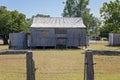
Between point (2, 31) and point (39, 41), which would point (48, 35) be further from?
point (2, 31)

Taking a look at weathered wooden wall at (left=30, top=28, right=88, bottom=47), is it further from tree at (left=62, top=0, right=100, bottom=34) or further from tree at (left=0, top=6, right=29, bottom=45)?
tree at (left=62, top=0, right=100, bottom=34)

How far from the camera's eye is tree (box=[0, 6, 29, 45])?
62.0m

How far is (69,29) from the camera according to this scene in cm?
4572

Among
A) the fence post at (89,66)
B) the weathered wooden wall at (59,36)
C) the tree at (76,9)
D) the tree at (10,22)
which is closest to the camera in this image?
the fence post at (89,66)

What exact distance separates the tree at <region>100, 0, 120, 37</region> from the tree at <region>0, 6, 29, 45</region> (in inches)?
642

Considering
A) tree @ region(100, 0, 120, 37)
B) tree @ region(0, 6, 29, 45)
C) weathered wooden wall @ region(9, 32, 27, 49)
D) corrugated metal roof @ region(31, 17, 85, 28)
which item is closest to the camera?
corrugated metal roof @ region(31, 17, 85, 28)

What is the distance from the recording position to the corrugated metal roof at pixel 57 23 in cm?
4609

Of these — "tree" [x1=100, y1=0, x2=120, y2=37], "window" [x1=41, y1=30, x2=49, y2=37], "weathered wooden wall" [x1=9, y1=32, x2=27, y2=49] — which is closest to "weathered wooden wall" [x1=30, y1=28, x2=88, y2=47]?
"window" [x1=41, y1=30, x2=49, y2=37]

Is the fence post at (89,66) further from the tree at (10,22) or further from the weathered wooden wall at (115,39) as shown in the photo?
the tree at (10,22)

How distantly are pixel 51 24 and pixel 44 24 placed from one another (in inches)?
37.0

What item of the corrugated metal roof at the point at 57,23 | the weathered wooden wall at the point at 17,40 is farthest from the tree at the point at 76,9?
the weathered wooden wall at the point at 17,40

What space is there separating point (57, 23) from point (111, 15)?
498 inches

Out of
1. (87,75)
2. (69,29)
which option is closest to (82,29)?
(69,29)

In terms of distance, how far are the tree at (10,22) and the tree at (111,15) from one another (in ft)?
53.5
